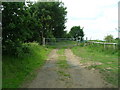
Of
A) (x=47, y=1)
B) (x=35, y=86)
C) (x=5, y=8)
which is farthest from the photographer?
(x=47, y=1)

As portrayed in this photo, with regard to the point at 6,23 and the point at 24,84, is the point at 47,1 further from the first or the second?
the point at 24,84

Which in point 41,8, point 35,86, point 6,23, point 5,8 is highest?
point 41,8

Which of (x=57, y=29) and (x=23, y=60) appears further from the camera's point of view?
(x=57, y=29)

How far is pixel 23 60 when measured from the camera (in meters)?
9.70

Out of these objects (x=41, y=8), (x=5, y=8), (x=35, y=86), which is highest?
(x=41, y=8)

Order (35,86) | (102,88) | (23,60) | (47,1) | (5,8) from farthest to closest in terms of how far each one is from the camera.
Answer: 1. (47,1)
2. (23,60)
3. (5,8)
4. (35,86)
5. (102,88)

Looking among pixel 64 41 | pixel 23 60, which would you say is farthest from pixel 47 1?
pixel 23 60

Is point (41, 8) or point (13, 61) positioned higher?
point (41, 8)

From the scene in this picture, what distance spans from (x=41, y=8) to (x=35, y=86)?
24.1m

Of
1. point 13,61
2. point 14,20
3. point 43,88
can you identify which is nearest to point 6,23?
point 14,20

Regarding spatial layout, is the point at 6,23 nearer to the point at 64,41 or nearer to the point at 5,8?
the point at 5,8

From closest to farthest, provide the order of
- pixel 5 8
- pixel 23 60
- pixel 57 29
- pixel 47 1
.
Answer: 1. pixel 5 8
2. pixel 23 60
3. pixel 47 1
4. pixel 57 29

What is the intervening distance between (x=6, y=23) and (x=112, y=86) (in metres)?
6.10

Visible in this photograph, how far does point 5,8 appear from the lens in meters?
8.26
